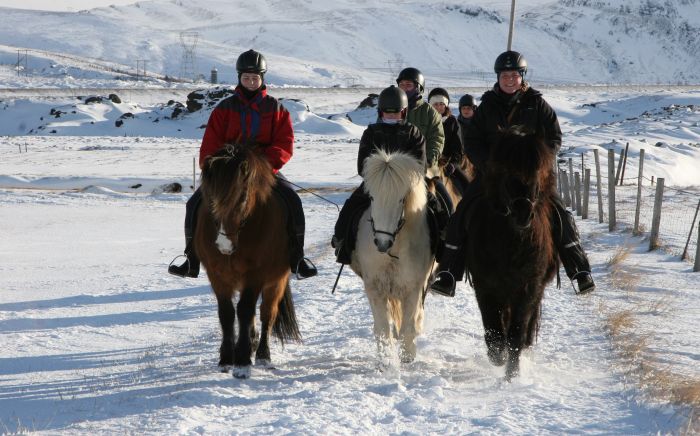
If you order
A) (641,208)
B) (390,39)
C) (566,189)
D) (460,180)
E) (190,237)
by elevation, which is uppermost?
(390,39)

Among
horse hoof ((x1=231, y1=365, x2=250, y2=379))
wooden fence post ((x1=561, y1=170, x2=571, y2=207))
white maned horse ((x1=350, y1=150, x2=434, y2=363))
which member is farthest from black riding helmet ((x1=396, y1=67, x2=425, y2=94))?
wooden fence post ((x1=561, y1=170, x2=571, y2=207))

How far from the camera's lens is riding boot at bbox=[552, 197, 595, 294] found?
6.27 m

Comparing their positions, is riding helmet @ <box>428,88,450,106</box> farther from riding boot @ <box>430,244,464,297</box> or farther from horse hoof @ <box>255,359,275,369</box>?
horse hoof @ <box>255,359,275,369</box>

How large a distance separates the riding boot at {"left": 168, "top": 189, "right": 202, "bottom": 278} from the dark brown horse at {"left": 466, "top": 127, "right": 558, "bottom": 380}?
236 centimetres

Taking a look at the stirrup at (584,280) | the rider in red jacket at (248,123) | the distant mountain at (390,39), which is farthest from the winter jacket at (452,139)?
the distant mountain at (390,39)

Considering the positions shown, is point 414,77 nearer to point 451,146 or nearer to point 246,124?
point 451,146

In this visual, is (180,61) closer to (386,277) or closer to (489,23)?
(489,23)

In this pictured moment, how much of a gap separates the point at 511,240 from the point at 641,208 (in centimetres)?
1643

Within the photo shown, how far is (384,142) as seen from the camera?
6.87 metres

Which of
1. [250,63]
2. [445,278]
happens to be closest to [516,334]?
[445,278]

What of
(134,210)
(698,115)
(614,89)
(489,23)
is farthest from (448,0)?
(134,210)

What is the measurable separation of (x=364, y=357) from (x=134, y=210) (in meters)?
14.9

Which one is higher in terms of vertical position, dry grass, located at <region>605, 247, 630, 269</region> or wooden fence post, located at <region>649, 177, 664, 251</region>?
wooden fence post, located at <region>649, 177, 664, 251</region>

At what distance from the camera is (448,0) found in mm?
179000
